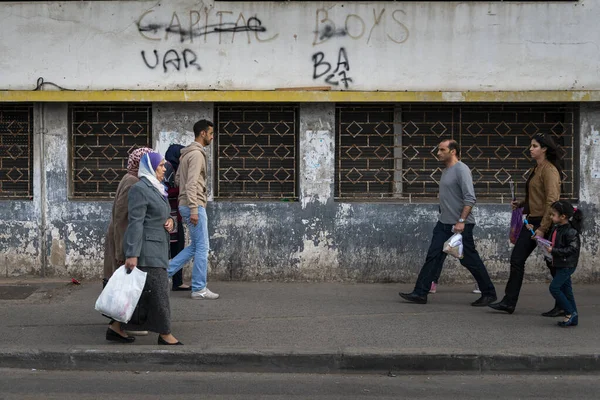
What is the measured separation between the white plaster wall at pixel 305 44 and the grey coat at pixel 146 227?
3.44 meters

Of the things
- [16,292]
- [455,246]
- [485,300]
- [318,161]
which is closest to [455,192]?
[455,246]

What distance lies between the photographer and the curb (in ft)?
22.0

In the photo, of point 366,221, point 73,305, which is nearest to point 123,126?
point 73,305

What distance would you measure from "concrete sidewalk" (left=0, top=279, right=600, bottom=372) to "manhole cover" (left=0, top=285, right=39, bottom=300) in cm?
12

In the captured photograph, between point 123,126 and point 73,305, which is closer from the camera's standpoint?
point 73,305

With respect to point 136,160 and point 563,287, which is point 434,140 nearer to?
point 563,287

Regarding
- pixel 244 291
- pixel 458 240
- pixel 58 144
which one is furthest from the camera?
pixel 58 144

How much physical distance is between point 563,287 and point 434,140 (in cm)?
289

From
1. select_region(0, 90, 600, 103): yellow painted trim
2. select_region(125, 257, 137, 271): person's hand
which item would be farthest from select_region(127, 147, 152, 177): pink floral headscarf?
select_region(0, 90, 600, 103): yellow painted trim

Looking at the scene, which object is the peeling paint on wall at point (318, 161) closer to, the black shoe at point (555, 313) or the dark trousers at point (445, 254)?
the dark trousers at point (445, 254)

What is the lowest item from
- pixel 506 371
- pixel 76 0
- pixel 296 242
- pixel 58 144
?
pixel 506 371

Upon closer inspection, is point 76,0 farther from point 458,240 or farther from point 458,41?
point 458,240

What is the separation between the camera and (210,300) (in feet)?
29.3

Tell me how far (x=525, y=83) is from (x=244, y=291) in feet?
13.0
